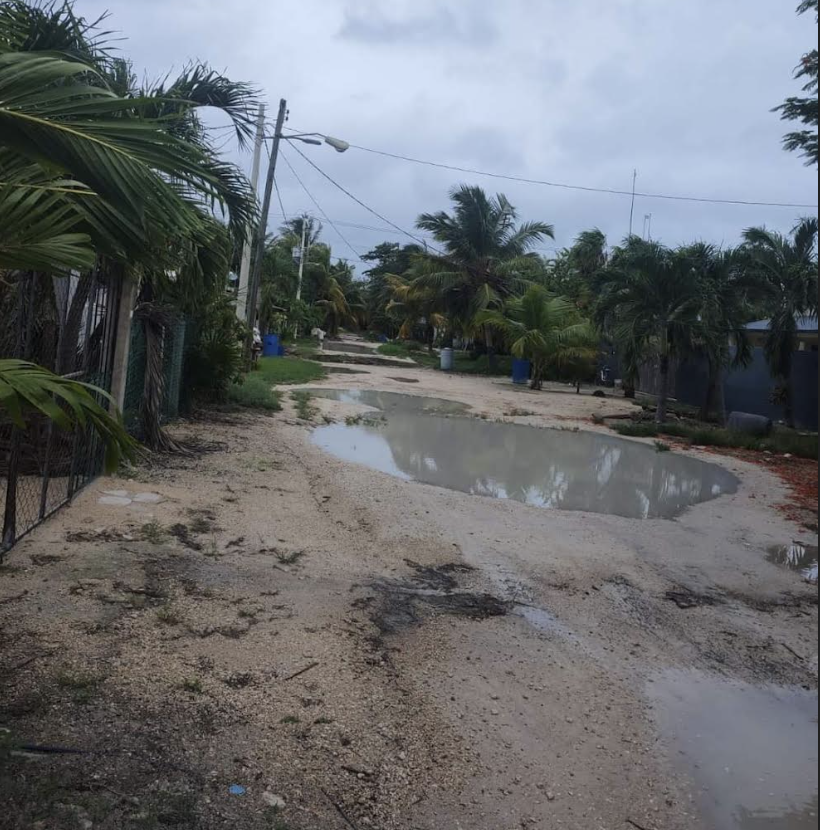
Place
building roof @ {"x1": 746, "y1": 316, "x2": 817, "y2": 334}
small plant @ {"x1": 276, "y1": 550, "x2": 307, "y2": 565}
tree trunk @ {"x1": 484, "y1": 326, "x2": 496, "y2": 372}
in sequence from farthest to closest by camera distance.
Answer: tree trunk @ {"x1": 484, "y1": 326, "x2": 496, "y2": 372} → building roof @ {"x1": 746, "y1": 316, "x2": 817, "y2": 334} → small plant @ {"x1": 276, "y1": 550, "x2": 307, "y2": 565}

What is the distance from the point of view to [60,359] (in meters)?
6.43

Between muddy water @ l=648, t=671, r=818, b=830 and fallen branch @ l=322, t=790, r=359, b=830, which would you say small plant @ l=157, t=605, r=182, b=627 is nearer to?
fallen branch @ l=322, t=790, r=359, b=830

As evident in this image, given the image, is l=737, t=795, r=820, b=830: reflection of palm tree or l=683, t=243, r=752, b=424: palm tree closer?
l=737, t=795, r=820, b=830: reflection of palm tree

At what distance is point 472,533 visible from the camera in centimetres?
691

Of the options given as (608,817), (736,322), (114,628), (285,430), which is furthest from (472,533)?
(736,322)

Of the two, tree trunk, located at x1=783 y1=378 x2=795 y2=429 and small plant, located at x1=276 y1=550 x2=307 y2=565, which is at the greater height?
tree trunk, located at x1=783 y1=378 x2=795 y2=429

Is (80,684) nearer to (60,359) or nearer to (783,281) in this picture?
(60,359)

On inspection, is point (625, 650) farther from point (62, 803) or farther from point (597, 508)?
point (597, 508)

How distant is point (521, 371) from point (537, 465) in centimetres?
1784

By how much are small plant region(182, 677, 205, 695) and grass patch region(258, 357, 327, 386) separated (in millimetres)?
15516

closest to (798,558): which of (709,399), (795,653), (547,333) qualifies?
(795,653)

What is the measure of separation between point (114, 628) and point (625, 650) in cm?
281

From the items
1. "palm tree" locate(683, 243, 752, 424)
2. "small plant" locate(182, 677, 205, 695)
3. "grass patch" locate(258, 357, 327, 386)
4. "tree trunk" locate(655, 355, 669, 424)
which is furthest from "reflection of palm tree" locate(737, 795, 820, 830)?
"grass patch" locate(258, 357, 327, 386)

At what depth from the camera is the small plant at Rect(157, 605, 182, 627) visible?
4.10 meters
